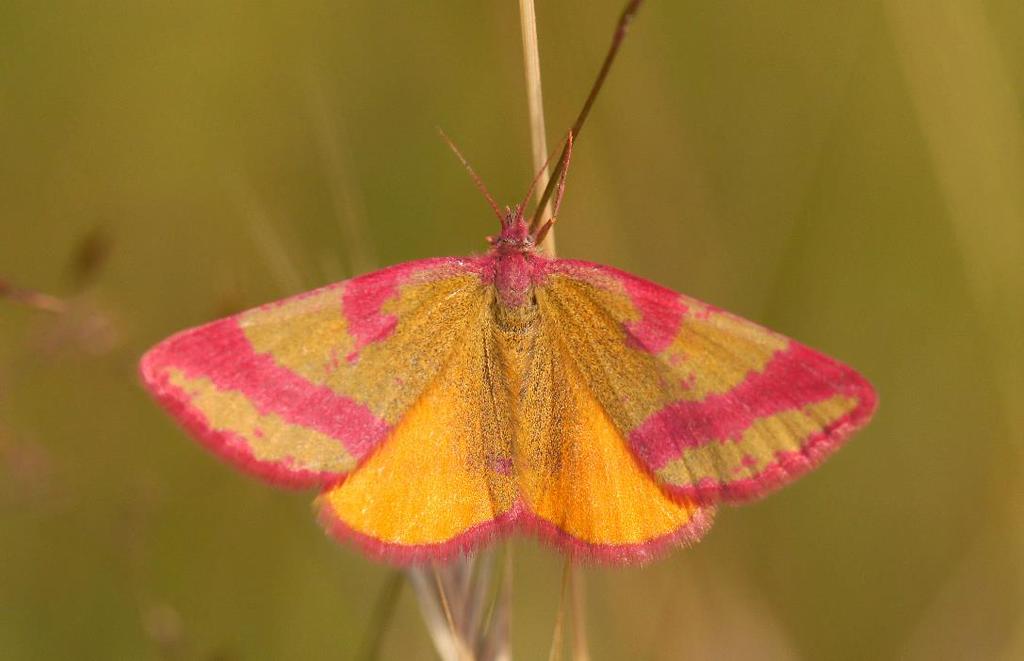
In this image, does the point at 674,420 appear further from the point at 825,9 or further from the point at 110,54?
the point at 110,54

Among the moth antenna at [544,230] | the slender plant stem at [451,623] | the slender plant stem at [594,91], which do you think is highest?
the slender plant stem at [594,91]

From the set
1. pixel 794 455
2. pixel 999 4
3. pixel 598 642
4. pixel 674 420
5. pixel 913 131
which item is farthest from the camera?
pixel 913 131

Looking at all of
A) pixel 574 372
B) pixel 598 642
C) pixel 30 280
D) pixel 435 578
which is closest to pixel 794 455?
pixel 574 372

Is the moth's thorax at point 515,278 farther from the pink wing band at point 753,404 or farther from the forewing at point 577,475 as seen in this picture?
the pink wing band at point 753,404

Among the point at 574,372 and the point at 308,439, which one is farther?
the point at 574,372

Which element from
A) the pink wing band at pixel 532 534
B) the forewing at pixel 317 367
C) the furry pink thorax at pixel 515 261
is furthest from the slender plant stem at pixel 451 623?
the furry pink thorax at pixel 515 261

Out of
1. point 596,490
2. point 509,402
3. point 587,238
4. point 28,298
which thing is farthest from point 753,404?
point 587,238

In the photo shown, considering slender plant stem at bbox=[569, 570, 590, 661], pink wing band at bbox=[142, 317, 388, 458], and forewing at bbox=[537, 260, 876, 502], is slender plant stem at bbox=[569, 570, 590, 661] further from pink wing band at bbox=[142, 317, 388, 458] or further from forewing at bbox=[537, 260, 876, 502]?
pink wing band at bbox=[142, 317, 388, 458]
